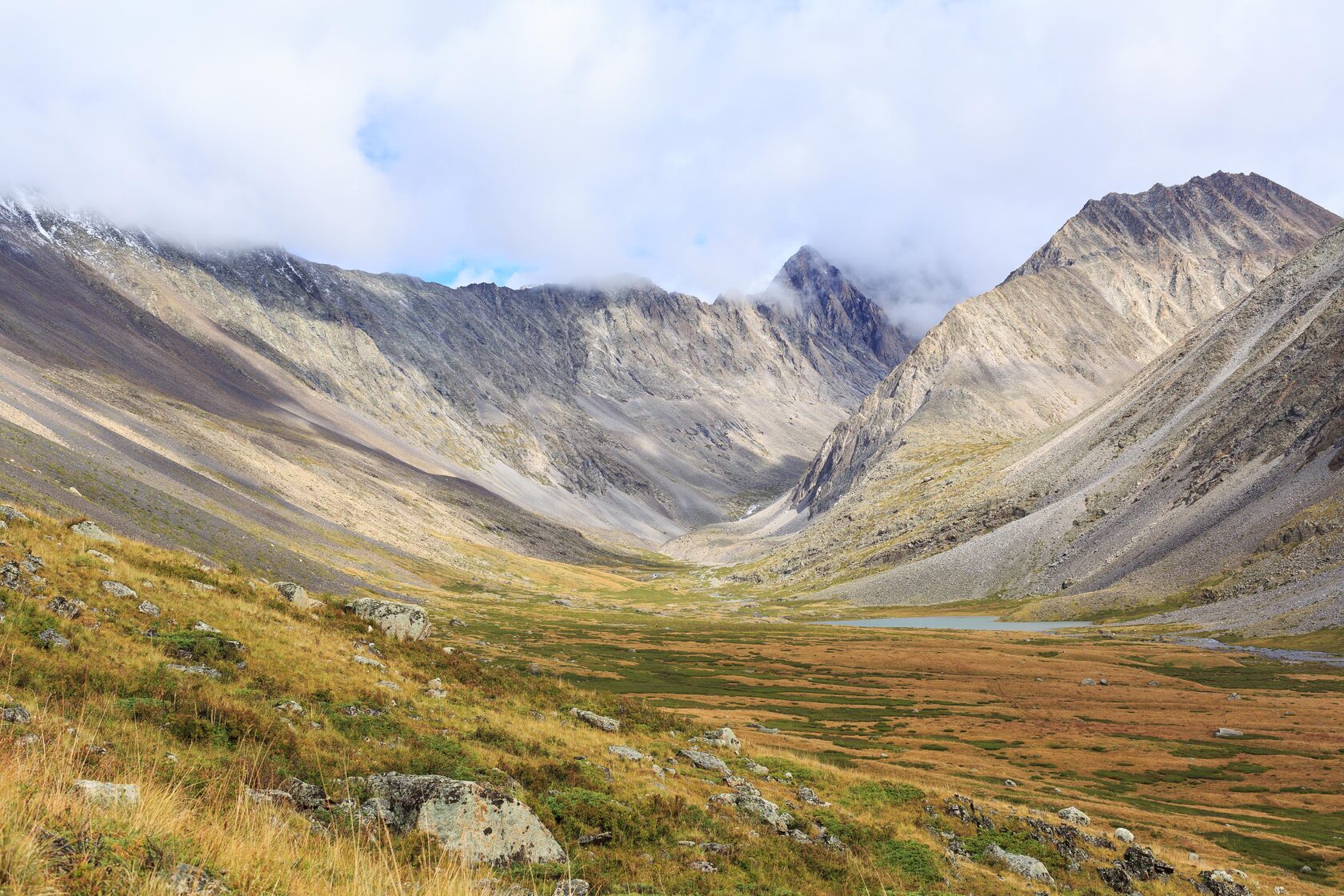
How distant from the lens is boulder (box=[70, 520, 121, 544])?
25344 millimetres

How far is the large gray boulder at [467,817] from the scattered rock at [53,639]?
26.3 feet

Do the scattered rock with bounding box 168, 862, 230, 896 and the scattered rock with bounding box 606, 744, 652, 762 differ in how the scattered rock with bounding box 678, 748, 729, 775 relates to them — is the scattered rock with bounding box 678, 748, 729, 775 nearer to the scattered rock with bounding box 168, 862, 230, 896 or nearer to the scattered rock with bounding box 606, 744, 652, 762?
the scattered rock with bounding box 606, 744, 652, 762

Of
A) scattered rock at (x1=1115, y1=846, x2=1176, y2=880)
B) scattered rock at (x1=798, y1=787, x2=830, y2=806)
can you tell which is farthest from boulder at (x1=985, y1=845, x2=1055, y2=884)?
scattered rock at (x1=798, y1=787, x2=830, y2=806)

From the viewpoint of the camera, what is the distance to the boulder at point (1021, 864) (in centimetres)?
2014

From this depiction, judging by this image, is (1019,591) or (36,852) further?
(1019,591)

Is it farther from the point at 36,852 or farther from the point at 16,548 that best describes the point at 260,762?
the point at 16,548

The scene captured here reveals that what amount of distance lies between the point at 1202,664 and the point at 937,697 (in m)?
37.2

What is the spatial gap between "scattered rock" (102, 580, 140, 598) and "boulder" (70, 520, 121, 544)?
548 cm

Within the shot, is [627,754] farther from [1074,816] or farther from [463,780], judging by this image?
[1074,816]

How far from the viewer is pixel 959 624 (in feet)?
411

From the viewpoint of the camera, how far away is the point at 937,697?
207 feet

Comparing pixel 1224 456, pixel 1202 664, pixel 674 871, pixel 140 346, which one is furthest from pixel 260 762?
pixel 140 346

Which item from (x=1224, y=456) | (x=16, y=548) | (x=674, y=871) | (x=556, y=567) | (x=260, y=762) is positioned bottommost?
(x=556, y=567)

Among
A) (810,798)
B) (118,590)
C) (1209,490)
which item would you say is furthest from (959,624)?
(118,590)
